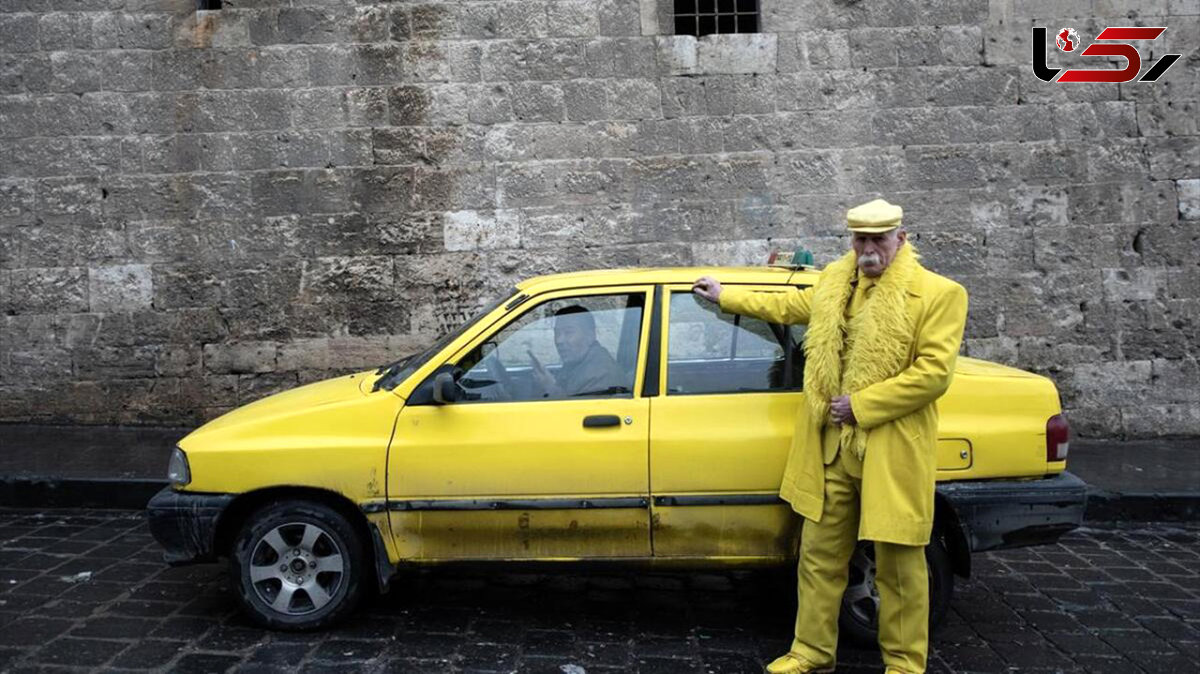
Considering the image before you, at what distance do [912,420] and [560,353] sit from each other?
1632mm

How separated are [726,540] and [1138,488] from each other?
4.03m

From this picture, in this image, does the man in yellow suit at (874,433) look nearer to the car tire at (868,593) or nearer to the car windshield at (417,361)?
the car tire at (868,593)

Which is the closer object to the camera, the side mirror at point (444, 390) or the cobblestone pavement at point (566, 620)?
the cobblestone pavement at point (566, 620)

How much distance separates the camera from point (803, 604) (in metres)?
4.08

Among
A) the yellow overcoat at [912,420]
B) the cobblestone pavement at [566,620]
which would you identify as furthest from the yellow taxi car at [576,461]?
the yellow overcoat at [912,420]

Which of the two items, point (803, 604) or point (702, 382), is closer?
point (803, 604)

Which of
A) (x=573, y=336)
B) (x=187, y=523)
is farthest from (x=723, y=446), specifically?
(x=187, y=523)

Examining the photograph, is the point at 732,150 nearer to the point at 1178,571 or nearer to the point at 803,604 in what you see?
the point at 1178,571

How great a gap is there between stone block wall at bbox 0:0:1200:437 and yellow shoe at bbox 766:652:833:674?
498 cm

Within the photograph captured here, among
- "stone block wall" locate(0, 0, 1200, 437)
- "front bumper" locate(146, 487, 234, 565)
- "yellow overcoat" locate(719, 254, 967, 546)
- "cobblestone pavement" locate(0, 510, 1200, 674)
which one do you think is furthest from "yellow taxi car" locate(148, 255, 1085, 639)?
"stone block wall" locate(0, 0, 1200, 437)

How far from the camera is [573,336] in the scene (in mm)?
4652

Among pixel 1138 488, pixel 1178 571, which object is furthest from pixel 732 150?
pixel 1178 571

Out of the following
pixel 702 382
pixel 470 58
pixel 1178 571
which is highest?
pixel 470 58

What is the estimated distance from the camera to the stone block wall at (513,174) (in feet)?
28.1
